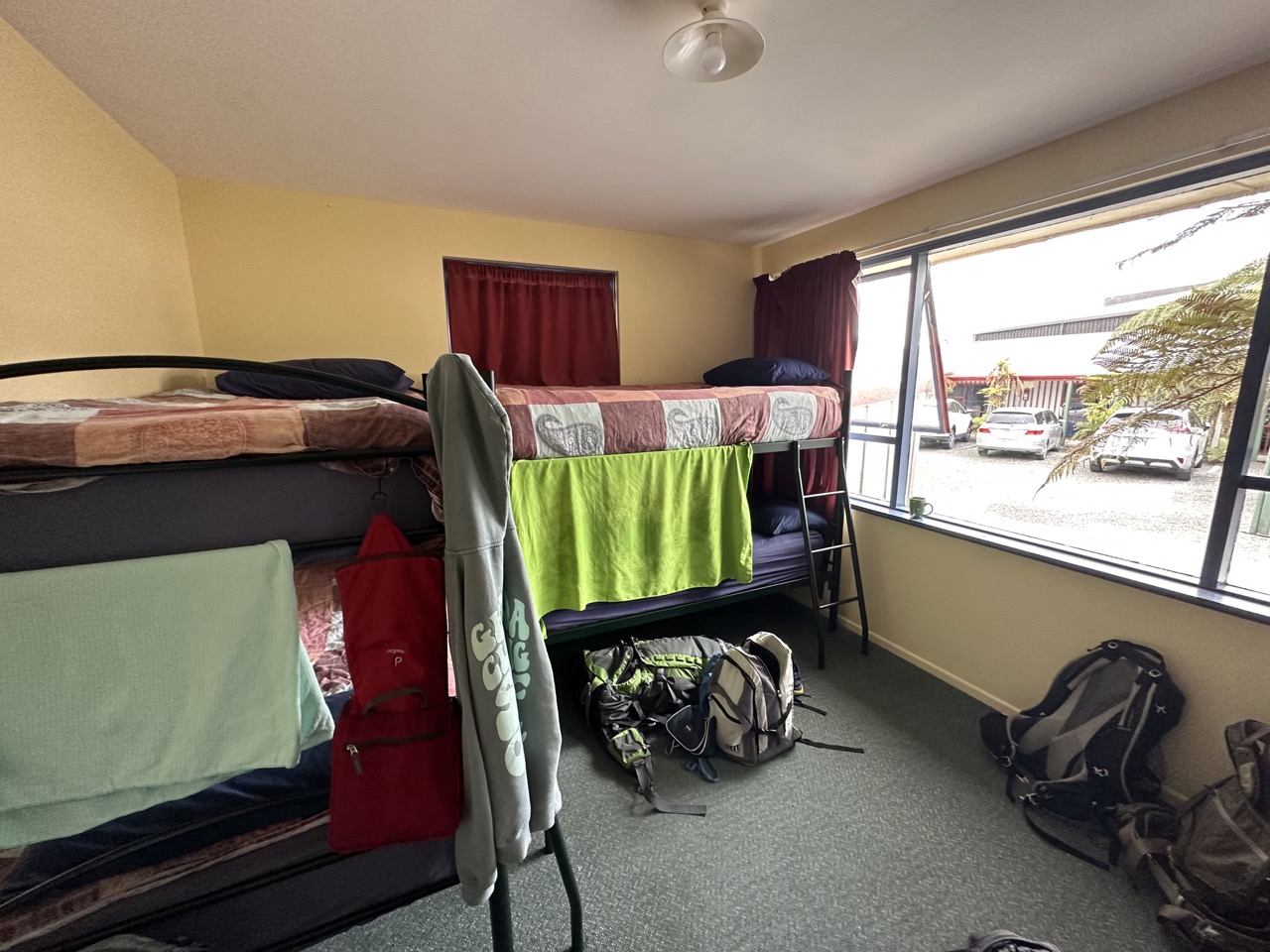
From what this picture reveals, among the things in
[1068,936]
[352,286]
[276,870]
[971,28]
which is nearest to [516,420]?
[276,870]

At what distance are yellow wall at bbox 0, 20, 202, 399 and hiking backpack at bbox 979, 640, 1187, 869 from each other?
3.61 m

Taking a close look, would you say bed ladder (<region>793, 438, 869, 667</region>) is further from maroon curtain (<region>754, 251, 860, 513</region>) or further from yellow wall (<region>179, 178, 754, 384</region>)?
yellow wall (<region>179, 178, 754, 384</region>)

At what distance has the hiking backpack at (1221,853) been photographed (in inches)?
46.4

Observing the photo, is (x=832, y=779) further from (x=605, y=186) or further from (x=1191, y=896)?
(x=605, y=186)

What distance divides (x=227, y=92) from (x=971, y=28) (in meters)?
2.36

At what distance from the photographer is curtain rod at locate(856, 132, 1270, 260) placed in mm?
1442

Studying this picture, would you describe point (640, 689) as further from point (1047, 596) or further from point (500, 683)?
point (1047, 596)

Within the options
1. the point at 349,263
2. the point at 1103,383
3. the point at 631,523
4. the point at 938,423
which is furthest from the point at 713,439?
the point at 349,263

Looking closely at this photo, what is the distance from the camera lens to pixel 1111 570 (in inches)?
69.2

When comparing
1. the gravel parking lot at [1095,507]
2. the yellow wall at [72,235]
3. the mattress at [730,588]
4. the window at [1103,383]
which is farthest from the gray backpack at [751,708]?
the yellow wall at [72,235]

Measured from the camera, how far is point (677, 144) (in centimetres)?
194

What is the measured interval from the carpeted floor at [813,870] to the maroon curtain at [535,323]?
2.18 metres

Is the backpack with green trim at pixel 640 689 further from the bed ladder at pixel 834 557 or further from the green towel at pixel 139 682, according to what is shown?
the green towel at pixel 139 682

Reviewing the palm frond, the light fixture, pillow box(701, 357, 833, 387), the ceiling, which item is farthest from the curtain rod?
the light fixture
